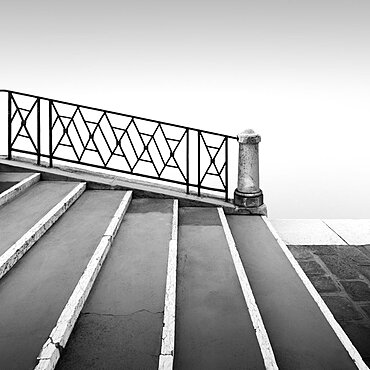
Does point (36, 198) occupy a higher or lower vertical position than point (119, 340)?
higher

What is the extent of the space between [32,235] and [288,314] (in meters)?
1.96

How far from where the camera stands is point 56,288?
2.51 meters

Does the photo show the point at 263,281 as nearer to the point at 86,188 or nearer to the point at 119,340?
the point at 119,340

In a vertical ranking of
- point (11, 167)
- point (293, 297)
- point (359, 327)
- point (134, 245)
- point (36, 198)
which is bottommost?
point (359, 327)

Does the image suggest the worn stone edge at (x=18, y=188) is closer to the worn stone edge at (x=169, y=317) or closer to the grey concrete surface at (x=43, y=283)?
the grey concrete surface at (x=43, y=283)

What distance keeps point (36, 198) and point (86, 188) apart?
30.5 inches

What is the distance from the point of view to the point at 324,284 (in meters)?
3.67

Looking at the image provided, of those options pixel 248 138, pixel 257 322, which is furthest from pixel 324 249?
pixel 257 322

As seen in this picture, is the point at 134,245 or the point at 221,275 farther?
the point at 134,245

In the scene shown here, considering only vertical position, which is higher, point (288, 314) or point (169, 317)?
point (169, 317)

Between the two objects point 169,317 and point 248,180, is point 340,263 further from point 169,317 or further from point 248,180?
point 169,317

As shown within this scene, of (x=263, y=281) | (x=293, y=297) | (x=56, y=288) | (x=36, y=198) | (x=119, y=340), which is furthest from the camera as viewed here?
(x=36, y=198)

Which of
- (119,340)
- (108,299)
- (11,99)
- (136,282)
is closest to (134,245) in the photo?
(136,282)

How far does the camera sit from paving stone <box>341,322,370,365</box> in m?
2.67
